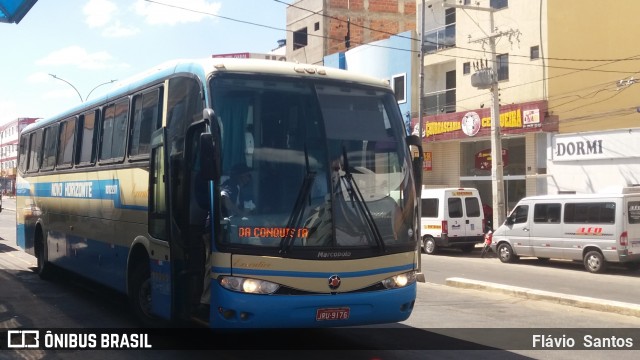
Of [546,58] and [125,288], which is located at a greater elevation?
[546,58]

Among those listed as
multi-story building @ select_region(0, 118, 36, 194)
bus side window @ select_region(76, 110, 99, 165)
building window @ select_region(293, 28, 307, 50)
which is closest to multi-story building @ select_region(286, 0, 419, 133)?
building window @ select_region(293, 28, 307, 50)

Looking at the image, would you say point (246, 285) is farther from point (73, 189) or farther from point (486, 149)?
point (486, 149)

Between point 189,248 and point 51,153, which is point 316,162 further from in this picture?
point 51,153

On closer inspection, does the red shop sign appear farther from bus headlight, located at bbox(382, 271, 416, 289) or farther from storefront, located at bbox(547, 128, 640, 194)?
bus headlight, located at bbox(382, 271, 416, 289)

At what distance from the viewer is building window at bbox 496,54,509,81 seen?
2869cm

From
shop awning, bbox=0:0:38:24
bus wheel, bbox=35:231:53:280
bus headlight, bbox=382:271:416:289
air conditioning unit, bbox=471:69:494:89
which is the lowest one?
bus wheel, bbox=35:231:53:280

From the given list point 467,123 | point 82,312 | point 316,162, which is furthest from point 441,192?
point 316,162

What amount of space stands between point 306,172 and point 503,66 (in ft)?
79.4

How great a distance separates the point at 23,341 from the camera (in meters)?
8.11

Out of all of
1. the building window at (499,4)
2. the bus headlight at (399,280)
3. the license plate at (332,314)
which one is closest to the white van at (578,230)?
the bus headlight at (399,280)

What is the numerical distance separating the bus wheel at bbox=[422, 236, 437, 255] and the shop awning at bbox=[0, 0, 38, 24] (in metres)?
16.2

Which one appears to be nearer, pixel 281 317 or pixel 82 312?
pixel 281 317

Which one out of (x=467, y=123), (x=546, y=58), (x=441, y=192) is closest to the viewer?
(x=441, y=192)

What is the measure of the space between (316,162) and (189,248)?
1.61 m
